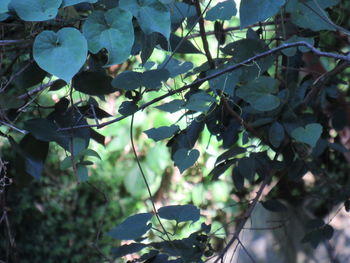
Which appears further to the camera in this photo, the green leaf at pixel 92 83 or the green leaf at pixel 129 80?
the green leaf at pixel 92 83

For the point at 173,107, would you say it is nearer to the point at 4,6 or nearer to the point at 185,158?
the point at 185,158

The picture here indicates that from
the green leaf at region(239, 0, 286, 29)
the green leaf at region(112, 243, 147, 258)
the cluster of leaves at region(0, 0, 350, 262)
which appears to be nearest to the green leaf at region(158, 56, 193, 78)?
the cluster of leaves at region(0, 0, 350, 262)

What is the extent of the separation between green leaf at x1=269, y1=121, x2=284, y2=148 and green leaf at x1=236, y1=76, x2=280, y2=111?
170 millimetres

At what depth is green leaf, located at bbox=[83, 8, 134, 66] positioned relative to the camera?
89cm

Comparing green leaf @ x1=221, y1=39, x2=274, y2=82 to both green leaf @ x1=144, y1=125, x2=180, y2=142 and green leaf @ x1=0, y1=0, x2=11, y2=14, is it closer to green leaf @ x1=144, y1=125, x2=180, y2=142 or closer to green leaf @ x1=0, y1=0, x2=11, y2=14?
green leaf @ x1=144, y1=125, x2=180, y2=142

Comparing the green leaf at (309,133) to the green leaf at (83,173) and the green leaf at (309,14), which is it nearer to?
the green leaf at (309,14)

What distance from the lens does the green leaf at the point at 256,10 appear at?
0.93m

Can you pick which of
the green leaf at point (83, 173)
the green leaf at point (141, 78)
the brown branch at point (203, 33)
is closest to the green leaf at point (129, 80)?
the green leaf at point (141, 78)

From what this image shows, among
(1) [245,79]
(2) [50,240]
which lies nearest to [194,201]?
(2) [50,240]

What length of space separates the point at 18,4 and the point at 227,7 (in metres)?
0.46

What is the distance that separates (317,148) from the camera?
1703 millimetres

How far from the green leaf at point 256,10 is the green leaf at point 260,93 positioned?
0.74 feet

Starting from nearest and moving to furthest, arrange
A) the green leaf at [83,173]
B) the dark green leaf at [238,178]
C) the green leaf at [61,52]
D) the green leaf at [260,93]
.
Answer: the green leaf at [61,52] → the green leaf at [260,93] → the green leaf at [83,173] → the dark green leaf at [238,178]

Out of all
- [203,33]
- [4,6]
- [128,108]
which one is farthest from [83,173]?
[4,6]
